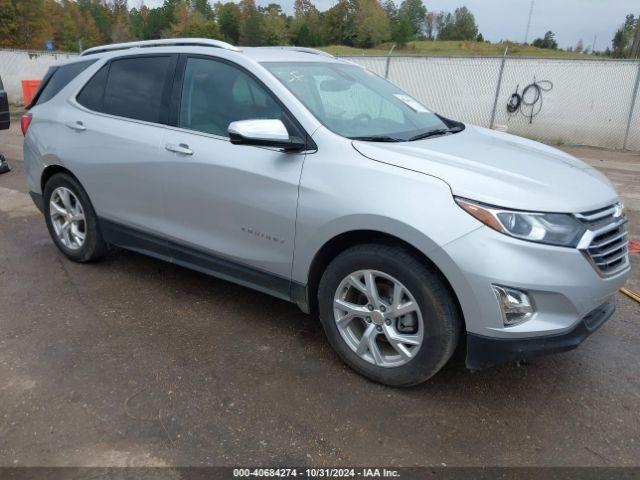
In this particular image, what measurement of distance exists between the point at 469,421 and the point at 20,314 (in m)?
3.06

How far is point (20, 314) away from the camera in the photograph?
3777 millimetres

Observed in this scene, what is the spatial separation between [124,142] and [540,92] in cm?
1307

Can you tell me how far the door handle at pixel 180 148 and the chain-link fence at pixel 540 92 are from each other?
10.3m

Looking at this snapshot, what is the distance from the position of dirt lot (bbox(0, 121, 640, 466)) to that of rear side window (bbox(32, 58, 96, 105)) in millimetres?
1751

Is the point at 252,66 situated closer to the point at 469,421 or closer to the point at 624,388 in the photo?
the point at 469,421

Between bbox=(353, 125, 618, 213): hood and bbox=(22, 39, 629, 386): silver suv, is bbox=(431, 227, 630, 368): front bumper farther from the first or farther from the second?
bbox=(353, 125, 618, 213): hood

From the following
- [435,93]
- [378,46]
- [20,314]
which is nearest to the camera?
[20,314]

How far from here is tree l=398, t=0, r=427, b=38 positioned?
105 meters

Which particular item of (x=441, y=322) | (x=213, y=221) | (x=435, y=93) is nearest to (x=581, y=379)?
(x=441, y=322)

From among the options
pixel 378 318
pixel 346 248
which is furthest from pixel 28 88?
pixel 378 318

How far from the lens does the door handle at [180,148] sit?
11.4 ft

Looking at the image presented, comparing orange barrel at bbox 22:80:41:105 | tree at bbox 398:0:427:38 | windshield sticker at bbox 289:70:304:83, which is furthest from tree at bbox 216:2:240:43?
windshield sticker at bbox 289:70:304:83

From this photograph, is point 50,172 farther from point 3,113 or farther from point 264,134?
point 3,113

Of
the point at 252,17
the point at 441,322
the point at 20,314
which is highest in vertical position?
the point at 252,17
